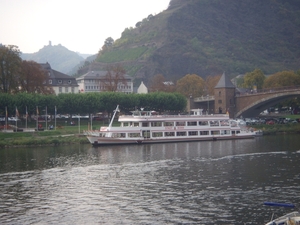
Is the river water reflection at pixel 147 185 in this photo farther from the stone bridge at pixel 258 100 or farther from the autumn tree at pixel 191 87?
the autumn tree at pixel 191 87

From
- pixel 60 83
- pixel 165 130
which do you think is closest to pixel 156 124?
pixel 165 130

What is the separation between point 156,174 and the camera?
161 ft

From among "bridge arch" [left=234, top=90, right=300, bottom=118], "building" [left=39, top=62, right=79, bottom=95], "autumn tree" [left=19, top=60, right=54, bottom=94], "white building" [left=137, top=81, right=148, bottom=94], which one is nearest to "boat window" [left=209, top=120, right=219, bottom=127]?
"bridge arch" [left=234, top=90, right=300, bottom=118]

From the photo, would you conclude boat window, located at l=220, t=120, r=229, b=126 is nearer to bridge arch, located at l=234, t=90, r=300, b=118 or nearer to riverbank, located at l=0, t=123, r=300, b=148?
bridge arch, located at l=234, t=90, r=300, b=118

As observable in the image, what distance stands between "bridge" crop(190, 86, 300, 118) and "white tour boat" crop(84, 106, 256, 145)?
17.4m

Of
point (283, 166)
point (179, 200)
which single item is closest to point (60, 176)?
point (179, 200)

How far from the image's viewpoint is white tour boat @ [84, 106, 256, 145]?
7944 centimetres


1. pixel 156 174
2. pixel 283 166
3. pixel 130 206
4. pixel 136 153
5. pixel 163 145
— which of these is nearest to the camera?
pixel 130 206

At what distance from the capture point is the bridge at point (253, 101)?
4099 inches

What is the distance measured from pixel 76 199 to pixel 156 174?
1172cm

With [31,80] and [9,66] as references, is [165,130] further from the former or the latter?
[31,80]

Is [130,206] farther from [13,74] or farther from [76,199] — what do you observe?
[13,74]

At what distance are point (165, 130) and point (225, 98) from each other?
119 ft

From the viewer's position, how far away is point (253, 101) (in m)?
112
